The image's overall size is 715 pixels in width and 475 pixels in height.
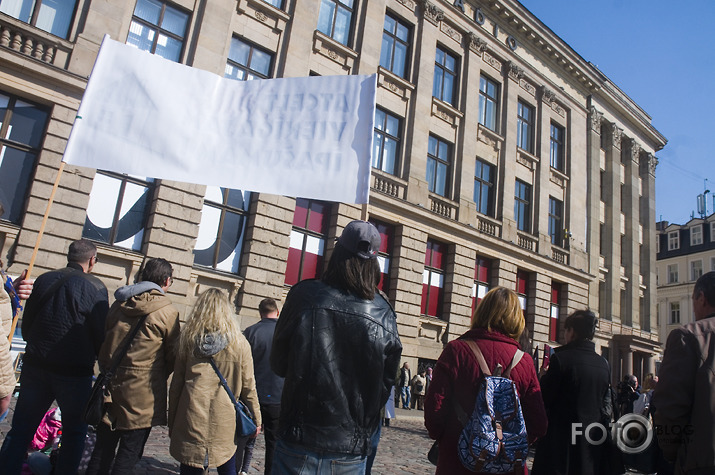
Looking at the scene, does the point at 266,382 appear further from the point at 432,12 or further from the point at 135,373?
the point at 432,12

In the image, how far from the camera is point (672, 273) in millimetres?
54500

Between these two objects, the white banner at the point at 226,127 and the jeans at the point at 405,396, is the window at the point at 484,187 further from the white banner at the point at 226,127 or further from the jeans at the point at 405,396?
the white banner at the point at 226,127

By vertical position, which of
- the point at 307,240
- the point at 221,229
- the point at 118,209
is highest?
the point at 307,240

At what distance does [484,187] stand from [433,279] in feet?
17.4

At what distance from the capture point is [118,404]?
362 centimetres

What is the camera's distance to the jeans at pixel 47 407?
3.68 m

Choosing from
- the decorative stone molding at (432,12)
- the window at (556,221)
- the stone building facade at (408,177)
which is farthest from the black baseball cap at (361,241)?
the window at (556,221)

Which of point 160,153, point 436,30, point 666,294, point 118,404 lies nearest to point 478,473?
point 118,404

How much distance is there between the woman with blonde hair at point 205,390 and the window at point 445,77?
18.3 m

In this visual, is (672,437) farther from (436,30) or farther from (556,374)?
(436,30)

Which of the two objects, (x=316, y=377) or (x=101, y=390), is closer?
(x=316, y=377)

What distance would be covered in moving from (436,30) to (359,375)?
20.6 metres

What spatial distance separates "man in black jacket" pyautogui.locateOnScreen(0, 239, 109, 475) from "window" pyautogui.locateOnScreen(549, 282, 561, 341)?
22.8 m

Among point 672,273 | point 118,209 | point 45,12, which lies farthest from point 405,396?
point 672,273
